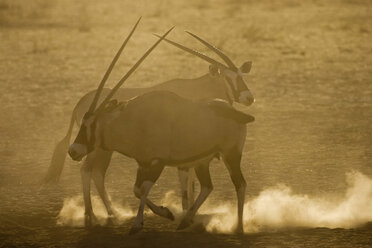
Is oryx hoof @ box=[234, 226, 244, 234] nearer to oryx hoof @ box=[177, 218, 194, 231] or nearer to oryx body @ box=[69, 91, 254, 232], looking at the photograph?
oryx body @ box=[69, 91, 254, 232]

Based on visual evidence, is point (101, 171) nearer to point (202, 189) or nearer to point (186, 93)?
point (202, 189)

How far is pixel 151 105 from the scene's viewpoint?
11.2 m

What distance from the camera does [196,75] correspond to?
24.2 meters

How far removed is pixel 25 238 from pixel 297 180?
4513 millimetres

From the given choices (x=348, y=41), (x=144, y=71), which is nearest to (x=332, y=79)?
(x=144, y=71)

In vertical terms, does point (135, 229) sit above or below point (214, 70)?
below

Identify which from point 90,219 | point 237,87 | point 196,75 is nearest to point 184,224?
point 90,219

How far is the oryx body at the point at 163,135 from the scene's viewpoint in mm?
11078

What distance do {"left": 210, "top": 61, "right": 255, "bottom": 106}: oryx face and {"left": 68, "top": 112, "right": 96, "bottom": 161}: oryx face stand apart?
275 cm

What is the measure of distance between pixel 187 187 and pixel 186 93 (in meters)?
1.33

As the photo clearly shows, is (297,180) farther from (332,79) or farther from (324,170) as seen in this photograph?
(332,79)

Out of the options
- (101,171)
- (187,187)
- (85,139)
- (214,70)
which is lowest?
(187,187)

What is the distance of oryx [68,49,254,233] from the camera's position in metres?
11.1

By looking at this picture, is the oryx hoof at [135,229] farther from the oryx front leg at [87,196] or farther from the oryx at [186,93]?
the oryx at [186,93]
